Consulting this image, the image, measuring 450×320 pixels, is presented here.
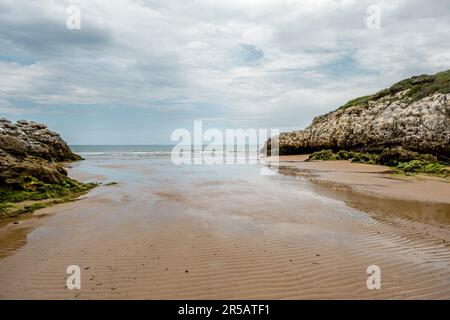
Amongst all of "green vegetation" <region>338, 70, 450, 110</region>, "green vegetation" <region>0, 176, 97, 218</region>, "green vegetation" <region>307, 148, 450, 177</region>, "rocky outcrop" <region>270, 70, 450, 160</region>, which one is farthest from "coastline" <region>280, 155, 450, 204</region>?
"green vegetation" <region>338, 70, 450, 110</region>

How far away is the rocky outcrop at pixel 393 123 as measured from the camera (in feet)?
75.6

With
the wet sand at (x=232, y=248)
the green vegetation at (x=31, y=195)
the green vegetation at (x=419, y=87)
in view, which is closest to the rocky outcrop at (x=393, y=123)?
the green vegetation at (x=419, y=87)

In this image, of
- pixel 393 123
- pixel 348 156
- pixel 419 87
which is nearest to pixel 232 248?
pixel 393 123

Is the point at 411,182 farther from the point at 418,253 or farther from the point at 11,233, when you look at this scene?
the point at 11,233

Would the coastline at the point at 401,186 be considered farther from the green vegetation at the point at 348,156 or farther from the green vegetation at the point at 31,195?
the green vegetation at the point at 31,195

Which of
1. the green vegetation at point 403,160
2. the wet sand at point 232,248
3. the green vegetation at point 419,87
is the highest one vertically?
the green vegetation at point 419,87

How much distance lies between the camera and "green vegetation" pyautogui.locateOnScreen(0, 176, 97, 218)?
31.6 ft

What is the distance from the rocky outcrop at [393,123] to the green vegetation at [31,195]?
2281 cm

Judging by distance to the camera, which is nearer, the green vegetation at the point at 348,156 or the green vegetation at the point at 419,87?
the green vegetation at the point at 348,156

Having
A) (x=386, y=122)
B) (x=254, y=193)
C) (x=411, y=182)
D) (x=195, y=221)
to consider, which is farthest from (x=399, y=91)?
(x=195, y=221)

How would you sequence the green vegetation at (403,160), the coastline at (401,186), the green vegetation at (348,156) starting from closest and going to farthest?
the coastline at (401,186)
the green vegetation at (403,160)
the green vegetation at (348,156)

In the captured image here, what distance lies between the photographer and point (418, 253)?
238 inches

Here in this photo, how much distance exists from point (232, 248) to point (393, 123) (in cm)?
2444

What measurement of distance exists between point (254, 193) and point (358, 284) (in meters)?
8.38
